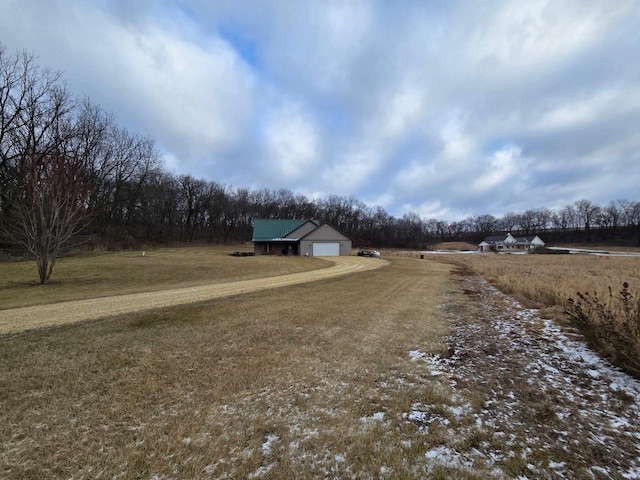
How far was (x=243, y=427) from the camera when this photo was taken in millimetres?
3166

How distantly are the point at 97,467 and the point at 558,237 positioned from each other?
139 metres

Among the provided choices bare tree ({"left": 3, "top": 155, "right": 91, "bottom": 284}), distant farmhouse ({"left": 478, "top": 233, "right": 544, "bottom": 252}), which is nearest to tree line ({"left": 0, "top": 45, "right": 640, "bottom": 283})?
bare tree ({"left": 3, "top": 155, "right": 91, "bottom": 284})

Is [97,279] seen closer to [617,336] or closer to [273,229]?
[617,336]

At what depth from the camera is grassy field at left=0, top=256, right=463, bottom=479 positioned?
8.71 ft

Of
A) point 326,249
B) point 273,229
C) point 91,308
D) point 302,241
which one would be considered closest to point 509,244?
point 326,249

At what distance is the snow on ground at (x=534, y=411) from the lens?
2.68 m

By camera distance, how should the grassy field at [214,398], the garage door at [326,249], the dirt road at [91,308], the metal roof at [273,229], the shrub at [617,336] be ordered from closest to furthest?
1. the grassy field at [214,398]
2. the shrub at [617,336]
3. the dirt road at [91,308]
4. the garage door at [326,249]
5. the metal roof at [273,229]

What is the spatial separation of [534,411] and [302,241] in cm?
3986

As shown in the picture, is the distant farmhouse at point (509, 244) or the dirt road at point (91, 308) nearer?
the dirt road at point (91, 308)

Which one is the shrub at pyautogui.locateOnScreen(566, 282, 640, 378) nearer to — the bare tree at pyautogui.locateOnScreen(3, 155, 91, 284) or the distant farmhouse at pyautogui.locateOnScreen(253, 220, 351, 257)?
the bare tree at pyautogui.locateOnScreen(3, 155, 91, 284)

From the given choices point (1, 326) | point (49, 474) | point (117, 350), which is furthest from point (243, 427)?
point (1, 326)

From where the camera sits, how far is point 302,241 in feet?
141

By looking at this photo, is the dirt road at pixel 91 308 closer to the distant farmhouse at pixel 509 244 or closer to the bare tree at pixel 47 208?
the bare tree at pixel 47 208

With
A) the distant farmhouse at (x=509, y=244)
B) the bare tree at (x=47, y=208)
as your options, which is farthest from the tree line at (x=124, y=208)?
the distant farmhouse at (x=509, y=244)
